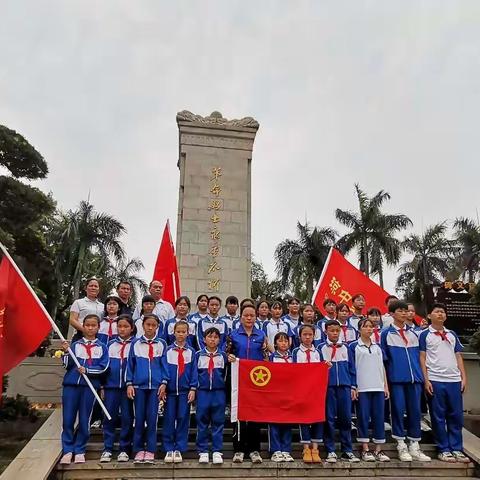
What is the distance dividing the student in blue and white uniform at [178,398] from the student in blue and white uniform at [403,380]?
2.20 m

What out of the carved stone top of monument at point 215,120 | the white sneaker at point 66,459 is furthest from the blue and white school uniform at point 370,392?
the carved stone top of monument at point 215,120

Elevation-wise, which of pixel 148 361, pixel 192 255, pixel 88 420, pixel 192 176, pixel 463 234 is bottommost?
pixel 88 420

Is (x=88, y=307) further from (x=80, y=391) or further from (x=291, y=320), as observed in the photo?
(x=291, y=320)

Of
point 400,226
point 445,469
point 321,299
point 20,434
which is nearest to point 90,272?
point 400,226

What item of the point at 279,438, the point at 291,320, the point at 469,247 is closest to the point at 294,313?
the point at 291,320

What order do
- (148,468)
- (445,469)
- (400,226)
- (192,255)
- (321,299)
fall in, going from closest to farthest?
1. (148,468)
2. (445,469)
3. (321,299)
4. (192,255)
5. (400,226)

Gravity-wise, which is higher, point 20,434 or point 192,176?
point 192,176

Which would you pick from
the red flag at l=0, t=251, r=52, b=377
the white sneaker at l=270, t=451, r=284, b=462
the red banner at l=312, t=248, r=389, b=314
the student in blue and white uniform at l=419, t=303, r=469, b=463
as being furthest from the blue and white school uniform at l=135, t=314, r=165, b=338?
the student in blue and white uniform at l=419, t=303, r=469, b=463

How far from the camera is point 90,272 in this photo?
86.8 ft

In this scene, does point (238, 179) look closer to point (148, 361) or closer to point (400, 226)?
point (148, 361)

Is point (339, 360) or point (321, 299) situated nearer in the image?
point (339, 360)

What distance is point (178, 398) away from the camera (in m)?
5.00

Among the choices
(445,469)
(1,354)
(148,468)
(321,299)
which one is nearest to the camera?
(1,354)

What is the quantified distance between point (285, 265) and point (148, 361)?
2044cm
